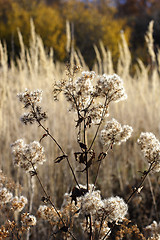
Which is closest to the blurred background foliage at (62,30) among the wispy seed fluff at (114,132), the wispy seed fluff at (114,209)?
the wispy seed fluff at (114,132)

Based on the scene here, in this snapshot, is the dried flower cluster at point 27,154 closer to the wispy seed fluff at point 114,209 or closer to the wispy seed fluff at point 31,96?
the wispy seed fluff at point 31,96

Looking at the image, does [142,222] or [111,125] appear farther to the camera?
[142,222]

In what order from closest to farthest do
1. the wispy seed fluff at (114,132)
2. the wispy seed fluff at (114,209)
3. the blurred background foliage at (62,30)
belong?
the wispy seed fluff at (114,209) → the wispy seed fluff at (114,132) → the blurred background foliage at (62,30)

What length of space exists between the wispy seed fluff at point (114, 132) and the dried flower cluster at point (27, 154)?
23cm

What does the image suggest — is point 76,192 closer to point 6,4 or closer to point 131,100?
point 131,100

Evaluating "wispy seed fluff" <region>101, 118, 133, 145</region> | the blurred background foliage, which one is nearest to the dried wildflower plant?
"wispy seed fluff" <region>101, 118, 133, 145</region>

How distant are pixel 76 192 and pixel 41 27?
12.6 metres

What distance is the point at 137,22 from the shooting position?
669 inches

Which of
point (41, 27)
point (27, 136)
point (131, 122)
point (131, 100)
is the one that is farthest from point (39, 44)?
point (41, 27)

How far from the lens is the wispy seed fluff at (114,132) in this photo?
0.92m

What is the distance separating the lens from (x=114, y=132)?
0.92 metres

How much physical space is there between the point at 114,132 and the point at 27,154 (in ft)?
1.00

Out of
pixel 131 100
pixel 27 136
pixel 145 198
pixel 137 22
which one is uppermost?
pixel 137 22

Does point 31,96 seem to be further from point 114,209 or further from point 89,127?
point 114,209
